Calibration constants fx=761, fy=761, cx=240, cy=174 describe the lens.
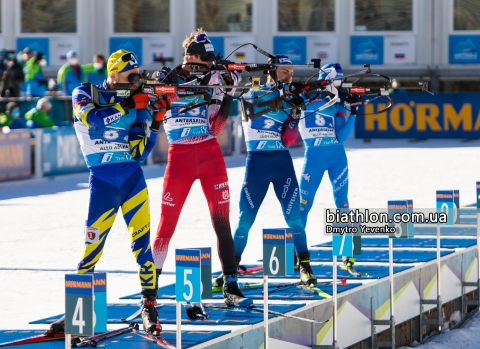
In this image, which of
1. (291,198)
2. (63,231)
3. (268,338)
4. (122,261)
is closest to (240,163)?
(63,231)

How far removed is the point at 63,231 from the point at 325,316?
5672mm

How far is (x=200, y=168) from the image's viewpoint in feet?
19.7

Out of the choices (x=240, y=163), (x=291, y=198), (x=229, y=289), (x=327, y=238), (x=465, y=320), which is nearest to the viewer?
(x=229, y=289)

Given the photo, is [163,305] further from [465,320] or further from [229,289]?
[465,320]

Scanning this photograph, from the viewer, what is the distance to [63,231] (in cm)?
1090

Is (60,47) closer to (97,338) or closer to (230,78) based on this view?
(230,78)

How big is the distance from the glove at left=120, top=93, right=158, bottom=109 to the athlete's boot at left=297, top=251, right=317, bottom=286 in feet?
7.41

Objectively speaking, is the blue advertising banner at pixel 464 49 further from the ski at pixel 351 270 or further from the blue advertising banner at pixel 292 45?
the ski at pixel 351 270

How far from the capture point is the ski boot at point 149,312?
205 inches

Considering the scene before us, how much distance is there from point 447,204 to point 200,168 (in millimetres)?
2981

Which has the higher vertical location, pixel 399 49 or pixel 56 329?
pixel 399 49

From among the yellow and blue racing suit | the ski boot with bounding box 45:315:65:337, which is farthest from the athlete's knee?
the ski boot with bounding box 45:315:65:337

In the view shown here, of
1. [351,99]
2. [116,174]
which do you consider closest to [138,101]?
[116,174]

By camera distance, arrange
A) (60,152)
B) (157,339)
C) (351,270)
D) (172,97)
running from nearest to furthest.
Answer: (157,339), (172,97), (351,270), (60,152)
